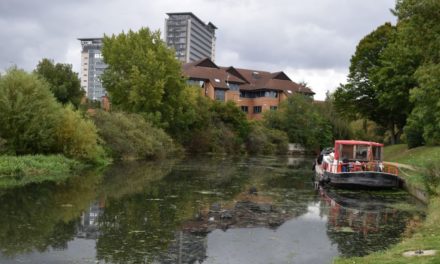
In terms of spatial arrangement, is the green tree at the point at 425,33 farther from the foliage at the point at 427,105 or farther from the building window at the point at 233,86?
the building window at the point at 233,86

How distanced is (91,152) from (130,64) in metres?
22.2

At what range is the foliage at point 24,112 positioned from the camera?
31.9 m

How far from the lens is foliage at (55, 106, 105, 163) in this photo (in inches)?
1400

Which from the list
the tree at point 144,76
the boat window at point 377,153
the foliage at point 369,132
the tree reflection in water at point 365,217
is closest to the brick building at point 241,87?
the foliage at point 369,132

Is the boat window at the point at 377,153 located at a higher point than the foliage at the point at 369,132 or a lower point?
lower

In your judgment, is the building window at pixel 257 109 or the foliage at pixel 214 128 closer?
the foliage at pixel 214 128

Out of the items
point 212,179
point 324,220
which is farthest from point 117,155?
point 324,220

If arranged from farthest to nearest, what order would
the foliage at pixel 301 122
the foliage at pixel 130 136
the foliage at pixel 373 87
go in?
1. the foliage at pixel 301 122
2. the foliage at pixel 130 136
3. the foliage at pixel 373 87

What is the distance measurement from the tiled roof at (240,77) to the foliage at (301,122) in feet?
30.7

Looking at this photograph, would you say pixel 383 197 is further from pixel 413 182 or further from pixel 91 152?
pixel 91 152

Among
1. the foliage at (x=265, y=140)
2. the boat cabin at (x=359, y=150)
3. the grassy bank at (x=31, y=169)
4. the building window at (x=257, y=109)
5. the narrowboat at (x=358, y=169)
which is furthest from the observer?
the building window at (x=257, y=109)

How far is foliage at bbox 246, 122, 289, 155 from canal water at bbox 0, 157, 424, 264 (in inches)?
1831

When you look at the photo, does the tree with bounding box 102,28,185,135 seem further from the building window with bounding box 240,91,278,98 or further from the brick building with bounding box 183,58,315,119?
the building window with bounding box 240,91,278,98

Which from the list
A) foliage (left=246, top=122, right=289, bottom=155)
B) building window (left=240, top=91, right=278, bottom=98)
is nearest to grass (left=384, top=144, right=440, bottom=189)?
foliage (left=246, top=122, right=289, bottom=155)
